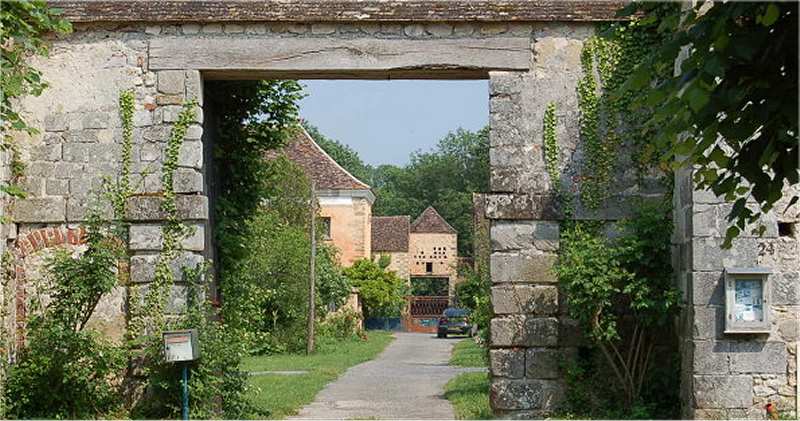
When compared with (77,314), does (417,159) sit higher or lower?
higher

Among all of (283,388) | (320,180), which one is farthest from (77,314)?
(320,180)

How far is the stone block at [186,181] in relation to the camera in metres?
12.0

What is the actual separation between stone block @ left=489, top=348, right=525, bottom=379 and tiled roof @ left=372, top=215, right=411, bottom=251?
43791mm

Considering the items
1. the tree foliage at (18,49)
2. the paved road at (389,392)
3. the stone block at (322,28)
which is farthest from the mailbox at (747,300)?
the tree foliage at (18,49)

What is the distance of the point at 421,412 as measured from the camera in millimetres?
13867

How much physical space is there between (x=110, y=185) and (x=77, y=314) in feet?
4.29

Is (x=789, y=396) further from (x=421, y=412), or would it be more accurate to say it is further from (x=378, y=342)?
(x=378, y=342)

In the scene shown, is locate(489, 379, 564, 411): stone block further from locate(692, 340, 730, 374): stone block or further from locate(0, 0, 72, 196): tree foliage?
locate(0, 0, 72, 196): tree foliage

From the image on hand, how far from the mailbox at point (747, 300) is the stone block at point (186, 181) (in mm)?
5127

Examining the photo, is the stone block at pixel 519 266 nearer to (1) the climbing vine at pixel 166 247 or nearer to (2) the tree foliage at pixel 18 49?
(1) the climbing vine at pixel 166 247

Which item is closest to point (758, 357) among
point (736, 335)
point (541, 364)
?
point (736, 335)

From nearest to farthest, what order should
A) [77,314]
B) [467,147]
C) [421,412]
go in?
[77,314], [421,412], [467,147]

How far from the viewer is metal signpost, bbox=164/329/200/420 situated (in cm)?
1120

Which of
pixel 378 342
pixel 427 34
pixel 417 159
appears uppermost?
pixel 417 159
